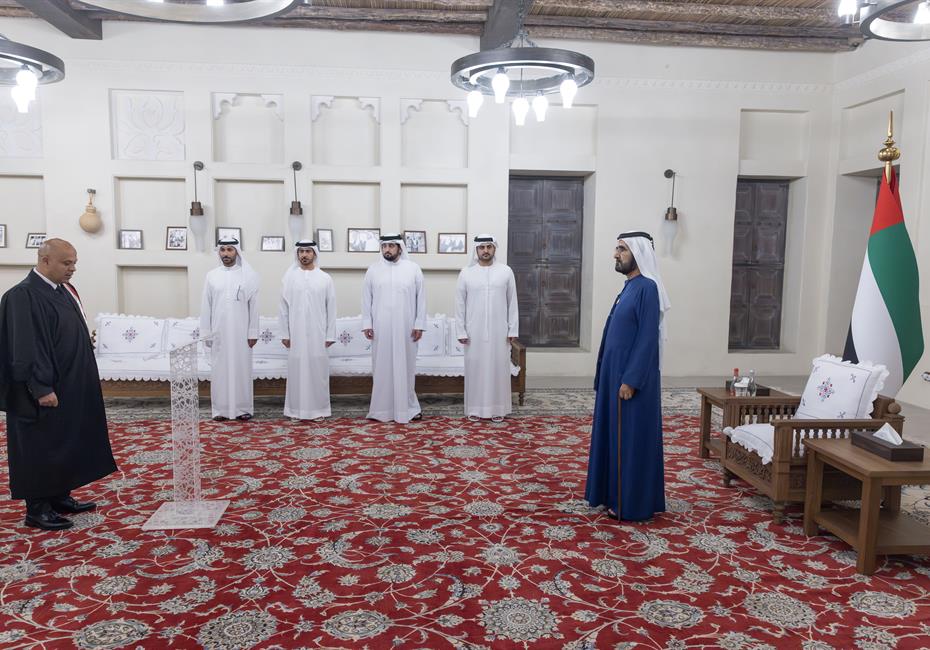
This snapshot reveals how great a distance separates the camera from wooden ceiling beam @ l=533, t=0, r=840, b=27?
281 inches

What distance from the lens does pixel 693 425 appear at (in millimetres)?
5754

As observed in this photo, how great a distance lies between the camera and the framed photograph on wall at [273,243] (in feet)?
25.5

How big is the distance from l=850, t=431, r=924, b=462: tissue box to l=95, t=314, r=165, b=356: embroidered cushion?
6.08 m

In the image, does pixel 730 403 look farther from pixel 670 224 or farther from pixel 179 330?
pixel 179 330

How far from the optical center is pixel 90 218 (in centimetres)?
736

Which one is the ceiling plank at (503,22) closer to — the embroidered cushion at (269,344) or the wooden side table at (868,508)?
the embroidered cushion at (269,344)

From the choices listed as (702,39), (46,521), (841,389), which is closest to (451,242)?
(702,39)

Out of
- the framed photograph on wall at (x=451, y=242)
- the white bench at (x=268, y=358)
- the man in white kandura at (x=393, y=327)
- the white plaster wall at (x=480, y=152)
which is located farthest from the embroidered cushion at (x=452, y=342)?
the framed photograph on wall at (x=451, y=242)

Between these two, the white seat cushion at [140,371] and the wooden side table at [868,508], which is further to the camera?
the white seat cushion at [140,371]

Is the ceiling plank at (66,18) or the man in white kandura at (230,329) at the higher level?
the ceiling plank at (66,18)

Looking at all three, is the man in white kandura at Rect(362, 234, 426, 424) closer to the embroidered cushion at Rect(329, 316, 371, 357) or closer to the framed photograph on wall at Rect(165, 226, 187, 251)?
the embroidered cushion at Rect(329, 316, 371, 357)

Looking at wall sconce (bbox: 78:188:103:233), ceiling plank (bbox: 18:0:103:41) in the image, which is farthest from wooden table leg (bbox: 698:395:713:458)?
ceiling plank (bbox: 18:0:103:41)

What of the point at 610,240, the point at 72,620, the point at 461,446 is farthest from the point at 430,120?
the point at 72,620

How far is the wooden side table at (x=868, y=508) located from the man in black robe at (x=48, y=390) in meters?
3.75
